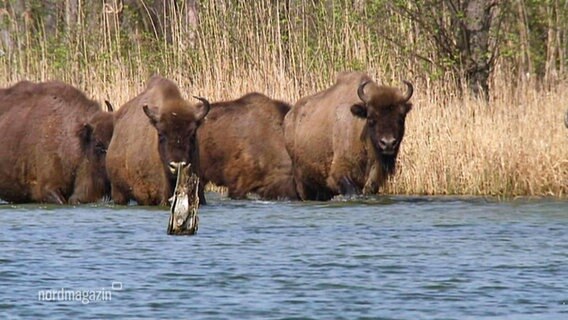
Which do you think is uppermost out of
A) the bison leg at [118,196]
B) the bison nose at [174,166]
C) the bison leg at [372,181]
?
the bison nose at [174,166]

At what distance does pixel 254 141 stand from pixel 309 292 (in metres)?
8.85

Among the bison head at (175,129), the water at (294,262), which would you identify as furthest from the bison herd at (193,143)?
the water at (294,262)

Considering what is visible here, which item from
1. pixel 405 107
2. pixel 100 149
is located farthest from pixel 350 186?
pixel 100 149

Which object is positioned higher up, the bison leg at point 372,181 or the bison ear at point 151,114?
the bison ear at point 151,114

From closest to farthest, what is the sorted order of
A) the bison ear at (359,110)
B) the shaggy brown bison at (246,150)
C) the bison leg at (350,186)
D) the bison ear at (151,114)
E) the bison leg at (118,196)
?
the bison ear at (151,114) → the bison leg at (118,196) → the bison ear at (359,110) → the bison leg at (350,186) → the shaggy brown bison at (246,150)

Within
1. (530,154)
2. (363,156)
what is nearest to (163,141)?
(363,156)

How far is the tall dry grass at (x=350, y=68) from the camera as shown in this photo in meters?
18.3

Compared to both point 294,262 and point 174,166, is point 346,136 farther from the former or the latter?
point 294,262

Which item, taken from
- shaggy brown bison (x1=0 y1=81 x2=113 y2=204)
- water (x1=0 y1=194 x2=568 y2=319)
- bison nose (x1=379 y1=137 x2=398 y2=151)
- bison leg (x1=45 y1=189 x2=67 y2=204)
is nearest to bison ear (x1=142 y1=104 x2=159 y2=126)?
water (x1=0 y1=194 x2=568 y2=319)

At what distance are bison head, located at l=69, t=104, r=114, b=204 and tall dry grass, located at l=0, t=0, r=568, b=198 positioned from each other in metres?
3.61

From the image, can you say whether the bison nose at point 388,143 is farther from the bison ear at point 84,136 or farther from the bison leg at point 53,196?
the bison leg at point 53,196

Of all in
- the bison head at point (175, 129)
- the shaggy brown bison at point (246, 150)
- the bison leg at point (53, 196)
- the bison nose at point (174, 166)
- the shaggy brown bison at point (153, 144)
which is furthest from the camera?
the shaggy brown bison at point (246, 150)

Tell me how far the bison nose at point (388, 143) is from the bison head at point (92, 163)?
318 cm

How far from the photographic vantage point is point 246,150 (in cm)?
1959
